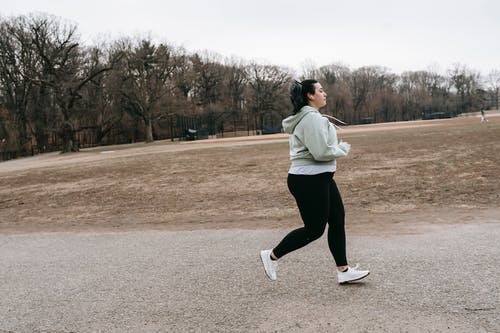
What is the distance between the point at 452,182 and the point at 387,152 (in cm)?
600

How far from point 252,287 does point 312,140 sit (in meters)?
1.46

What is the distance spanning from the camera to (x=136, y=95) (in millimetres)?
46281

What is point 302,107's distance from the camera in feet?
12.8

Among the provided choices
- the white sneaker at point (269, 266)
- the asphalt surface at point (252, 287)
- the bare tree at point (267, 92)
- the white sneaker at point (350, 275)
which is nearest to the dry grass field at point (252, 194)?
the asphalt surface at point (252, 287)

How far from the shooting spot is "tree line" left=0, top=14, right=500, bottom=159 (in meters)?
38.7

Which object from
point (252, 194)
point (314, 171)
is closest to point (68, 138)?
point (252, 194)

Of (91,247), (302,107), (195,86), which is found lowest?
(91,247)

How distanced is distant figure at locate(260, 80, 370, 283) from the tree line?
3330 centimetres

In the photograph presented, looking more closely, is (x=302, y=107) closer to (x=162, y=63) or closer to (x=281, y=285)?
(x=281, y=285)

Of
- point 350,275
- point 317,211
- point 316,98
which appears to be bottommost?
point 350,275

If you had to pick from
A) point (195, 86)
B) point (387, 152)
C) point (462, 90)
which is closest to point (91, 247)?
point (387, 152)

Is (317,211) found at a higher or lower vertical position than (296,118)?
lower

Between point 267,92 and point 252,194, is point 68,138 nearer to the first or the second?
point 252,194

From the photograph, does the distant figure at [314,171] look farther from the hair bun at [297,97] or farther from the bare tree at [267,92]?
the bare tree at [267,92]
